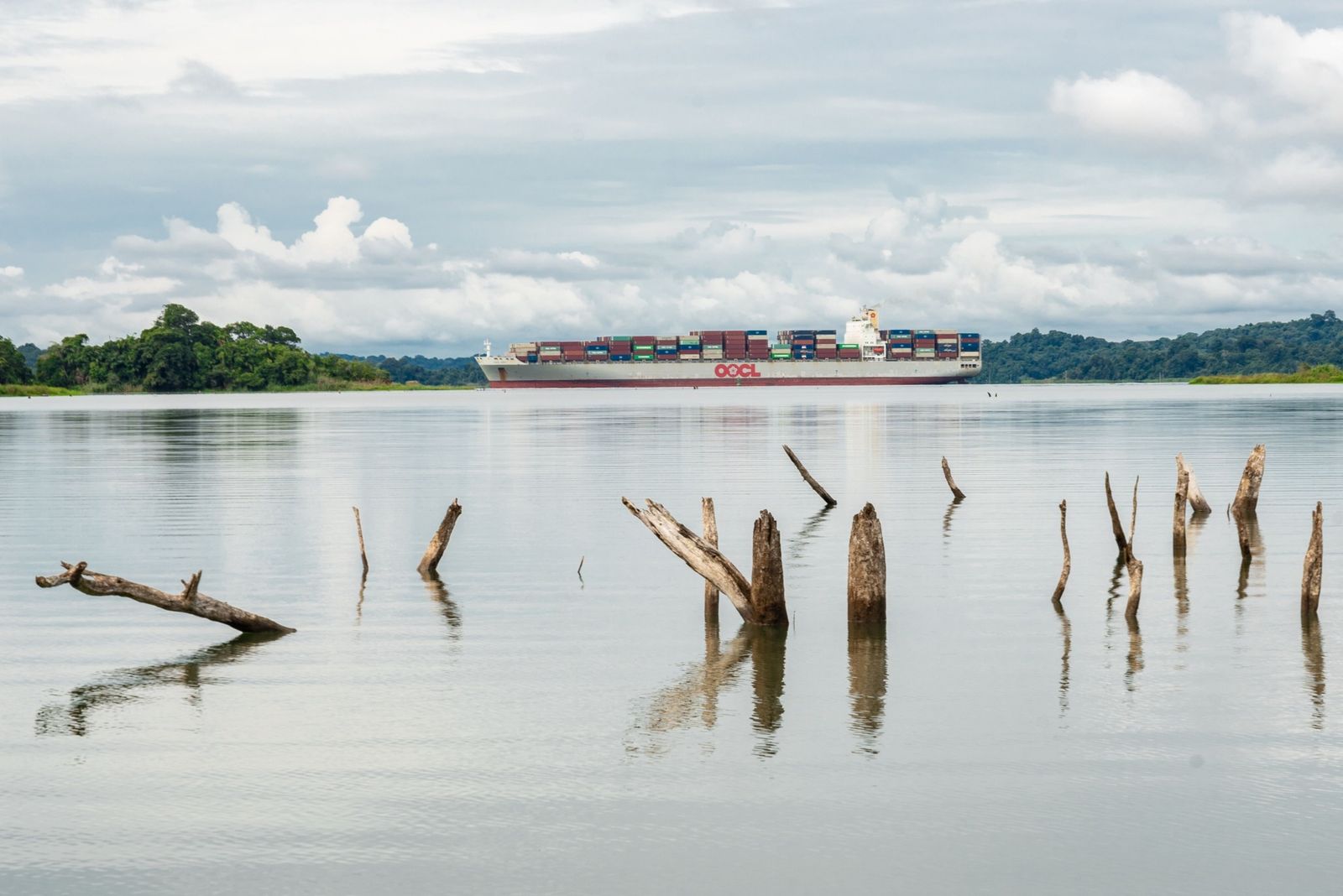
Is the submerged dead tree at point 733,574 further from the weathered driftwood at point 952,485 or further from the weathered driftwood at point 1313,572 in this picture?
the weathered driftwood at point 952,485

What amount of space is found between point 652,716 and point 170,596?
631 cm

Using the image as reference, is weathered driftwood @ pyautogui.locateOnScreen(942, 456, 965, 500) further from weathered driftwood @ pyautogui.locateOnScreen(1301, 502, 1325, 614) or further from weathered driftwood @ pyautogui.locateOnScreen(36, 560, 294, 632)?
weathered driftwood @ pyautogui.locateOnScreen(36, 560, 294, 632)

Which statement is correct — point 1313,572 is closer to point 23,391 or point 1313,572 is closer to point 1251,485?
point 1251,485

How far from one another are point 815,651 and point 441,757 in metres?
5.54

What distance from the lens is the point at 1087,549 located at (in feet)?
81.3

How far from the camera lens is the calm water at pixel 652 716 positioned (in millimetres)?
9453

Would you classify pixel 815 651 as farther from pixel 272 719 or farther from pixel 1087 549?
pixel 1087 549

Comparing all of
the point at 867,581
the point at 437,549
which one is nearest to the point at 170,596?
the point at 437,549

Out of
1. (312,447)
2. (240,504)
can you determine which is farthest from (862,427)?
(240,504)

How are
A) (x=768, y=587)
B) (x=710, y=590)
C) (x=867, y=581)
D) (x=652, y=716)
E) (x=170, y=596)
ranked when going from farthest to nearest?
(x=710, y=590) → (x=768, y=587) → (x=867, y=581) → (x=170, y=596) → (x=652, y=716)

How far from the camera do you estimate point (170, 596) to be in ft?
52.7

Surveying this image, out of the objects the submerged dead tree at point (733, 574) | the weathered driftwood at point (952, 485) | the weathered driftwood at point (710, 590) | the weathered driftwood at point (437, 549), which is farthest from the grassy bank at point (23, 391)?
the submerged dead tree at point (733, 574)

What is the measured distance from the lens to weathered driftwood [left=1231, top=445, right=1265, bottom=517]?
1040 inches

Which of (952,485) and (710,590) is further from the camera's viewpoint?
(952,485)
